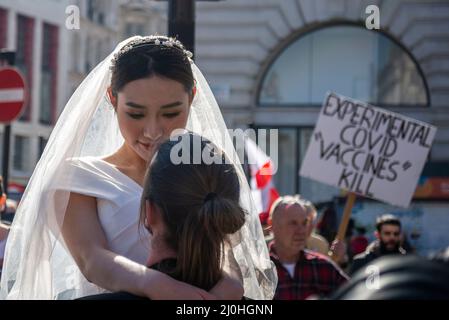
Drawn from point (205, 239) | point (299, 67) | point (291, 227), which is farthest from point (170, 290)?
point (299, 67)

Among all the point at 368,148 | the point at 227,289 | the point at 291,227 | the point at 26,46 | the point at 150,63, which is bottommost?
the point at 291,227

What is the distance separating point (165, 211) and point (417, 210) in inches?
654

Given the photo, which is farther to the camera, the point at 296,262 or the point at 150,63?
the point at 296,262

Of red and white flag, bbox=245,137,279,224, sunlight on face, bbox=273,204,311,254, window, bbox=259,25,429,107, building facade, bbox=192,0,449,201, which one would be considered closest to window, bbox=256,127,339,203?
building facade, bbox=192,0,449,201

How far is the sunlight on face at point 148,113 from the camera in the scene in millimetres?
2969

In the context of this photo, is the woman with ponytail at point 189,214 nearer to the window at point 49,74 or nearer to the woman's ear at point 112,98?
the woman's ear at point 112,98

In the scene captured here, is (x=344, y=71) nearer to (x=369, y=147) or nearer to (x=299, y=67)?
(x=299, y=67)

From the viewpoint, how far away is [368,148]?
936cm

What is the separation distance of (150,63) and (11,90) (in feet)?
27.5

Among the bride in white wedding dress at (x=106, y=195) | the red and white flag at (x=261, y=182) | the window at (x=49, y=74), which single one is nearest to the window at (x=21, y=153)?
the window at (x=49, y=74)

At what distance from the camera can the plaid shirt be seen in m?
6.69

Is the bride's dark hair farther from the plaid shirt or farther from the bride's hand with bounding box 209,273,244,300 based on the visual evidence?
the plaid shirt

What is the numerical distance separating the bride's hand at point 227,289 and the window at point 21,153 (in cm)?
3655

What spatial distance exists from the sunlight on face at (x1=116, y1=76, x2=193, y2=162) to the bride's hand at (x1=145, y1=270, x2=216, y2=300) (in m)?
0.60
